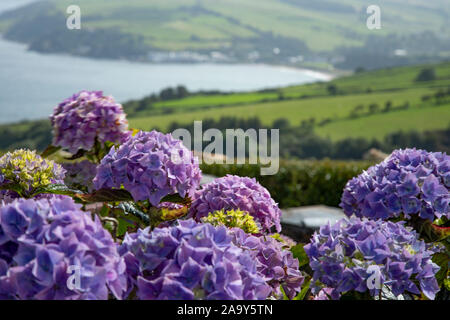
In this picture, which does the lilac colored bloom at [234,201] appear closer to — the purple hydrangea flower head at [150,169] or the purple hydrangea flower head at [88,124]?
the purple hydrangea flower head at [150,169]

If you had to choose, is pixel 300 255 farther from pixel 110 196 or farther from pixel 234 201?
pixel 110 196

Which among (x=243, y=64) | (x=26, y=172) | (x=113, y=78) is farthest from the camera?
(x=243, y=64)

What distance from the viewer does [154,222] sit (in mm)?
2625

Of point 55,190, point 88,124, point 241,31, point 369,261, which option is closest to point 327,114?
point 88,124

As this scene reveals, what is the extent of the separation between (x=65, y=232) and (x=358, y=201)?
1.85 m

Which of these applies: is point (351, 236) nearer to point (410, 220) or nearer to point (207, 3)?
point (410, 220)

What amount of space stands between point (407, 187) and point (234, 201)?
3.07 feet

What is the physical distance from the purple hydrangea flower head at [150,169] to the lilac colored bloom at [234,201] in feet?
0.28

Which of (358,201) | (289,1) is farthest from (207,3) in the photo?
(358,201)

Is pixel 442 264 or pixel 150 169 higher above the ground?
pixel 150 169

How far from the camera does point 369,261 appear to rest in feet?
6.55

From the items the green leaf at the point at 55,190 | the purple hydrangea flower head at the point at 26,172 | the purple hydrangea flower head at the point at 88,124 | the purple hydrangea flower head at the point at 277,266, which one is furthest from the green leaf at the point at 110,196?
the purple hydrangea flower head at the point at 88,124

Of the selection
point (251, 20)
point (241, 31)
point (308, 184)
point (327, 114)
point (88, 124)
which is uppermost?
point (251, 20)
